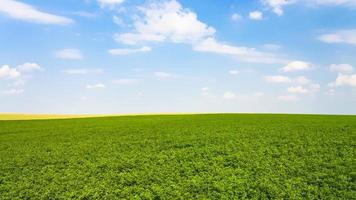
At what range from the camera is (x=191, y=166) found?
44.0ft

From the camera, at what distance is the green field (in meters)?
11.4

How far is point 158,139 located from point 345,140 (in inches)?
347

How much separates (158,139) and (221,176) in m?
6.78

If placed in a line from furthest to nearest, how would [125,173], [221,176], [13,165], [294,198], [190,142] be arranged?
[190,142] → [13,165] → [125,173] → [221,176] → [294,198]

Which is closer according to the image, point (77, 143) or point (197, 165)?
point (197, 165)

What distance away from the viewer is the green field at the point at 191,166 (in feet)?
37.6

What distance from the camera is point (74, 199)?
38.0 feet

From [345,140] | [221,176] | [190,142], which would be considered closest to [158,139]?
[190,142]

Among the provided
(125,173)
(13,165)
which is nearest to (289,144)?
(125,173)

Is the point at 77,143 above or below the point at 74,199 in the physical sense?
above

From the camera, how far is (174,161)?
46.5 feet

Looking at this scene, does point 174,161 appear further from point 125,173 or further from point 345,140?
point 345,140

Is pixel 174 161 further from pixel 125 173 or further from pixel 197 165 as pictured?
→ pixel 125 173

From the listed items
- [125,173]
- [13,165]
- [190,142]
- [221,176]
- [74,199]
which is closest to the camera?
[74,199]
